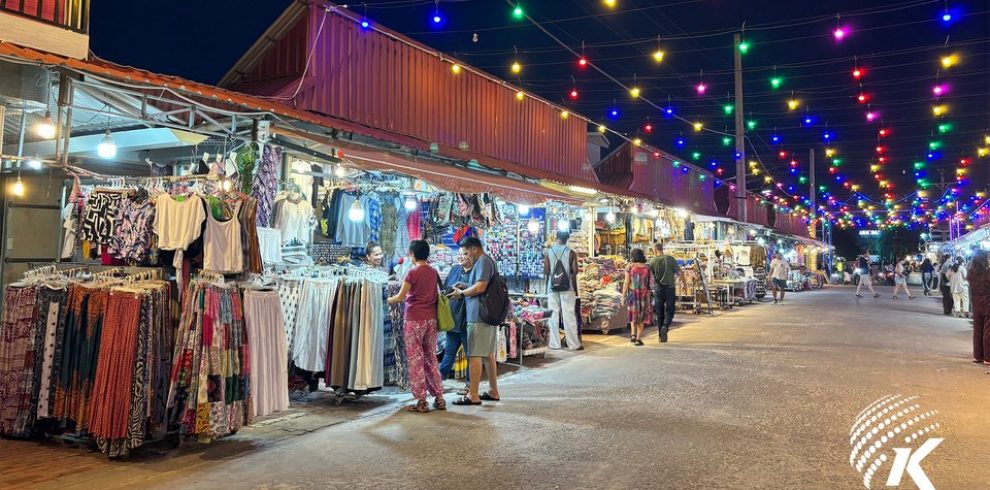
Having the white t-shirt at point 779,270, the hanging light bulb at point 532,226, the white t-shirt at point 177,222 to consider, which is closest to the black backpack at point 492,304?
the white t-shirt at point 177,222

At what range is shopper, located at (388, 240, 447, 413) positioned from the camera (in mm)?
7035

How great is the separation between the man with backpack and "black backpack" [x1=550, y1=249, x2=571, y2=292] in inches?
159

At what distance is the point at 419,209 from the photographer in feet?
34.8

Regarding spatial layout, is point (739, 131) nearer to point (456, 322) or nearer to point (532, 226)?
point (532, 226)

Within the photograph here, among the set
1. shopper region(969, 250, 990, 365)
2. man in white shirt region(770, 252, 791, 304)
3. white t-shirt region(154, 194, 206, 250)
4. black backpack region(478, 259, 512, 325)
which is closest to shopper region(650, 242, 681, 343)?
shopper region(969, 250, 990, 365)

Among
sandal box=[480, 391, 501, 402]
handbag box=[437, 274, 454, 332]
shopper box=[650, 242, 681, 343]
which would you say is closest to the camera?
handbag box=[437, 274, 454, 332]

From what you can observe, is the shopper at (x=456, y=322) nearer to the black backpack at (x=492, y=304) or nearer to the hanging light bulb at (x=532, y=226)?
the black backpack at (x=492, y=304)

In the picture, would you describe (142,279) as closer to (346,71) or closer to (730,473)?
(730,473)

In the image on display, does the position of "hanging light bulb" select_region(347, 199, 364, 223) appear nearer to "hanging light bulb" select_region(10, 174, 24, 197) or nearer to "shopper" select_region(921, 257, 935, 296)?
"hanging light bulb" select_region(10, 174, 24, 197)

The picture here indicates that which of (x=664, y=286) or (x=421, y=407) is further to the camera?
(x=664, y=286)

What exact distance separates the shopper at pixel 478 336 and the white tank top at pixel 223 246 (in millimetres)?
Result: 2643

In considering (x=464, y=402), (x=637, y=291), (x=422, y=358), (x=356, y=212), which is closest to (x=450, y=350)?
(x=464, y=402)

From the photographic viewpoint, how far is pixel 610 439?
582 cm

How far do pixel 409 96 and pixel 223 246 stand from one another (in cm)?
724
